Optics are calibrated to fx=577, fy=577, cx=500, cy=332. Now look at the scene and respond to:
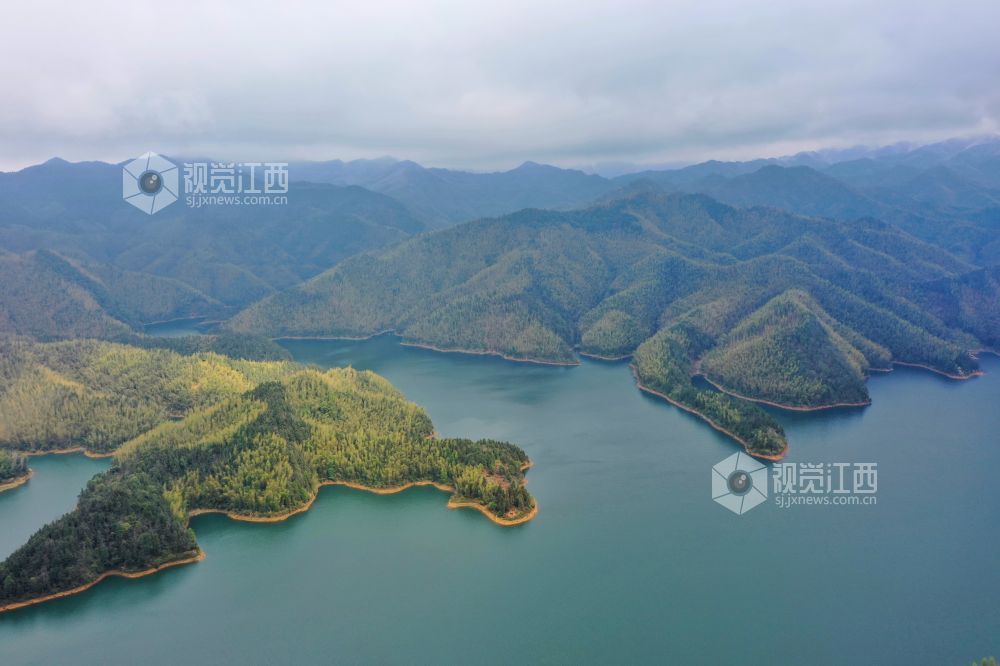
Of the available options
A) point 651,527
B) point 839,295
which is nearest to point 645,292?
point 839,295

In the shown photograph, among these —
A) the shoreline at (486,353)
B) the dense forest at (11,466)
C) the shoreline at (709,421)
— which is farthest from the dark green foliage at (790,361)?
the dense forest at (11,466)

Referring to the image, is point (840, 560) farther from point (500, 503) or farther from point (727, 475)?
point (500, 503)

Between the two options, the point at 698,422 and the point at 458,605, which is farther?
the point at 698,422

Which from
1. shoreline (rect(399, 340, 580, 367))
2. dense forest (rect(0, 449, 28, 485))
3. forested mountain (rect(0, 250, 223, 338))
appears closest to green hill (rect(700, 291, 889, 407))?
shoreline (rect(399, 340, 580, 367))

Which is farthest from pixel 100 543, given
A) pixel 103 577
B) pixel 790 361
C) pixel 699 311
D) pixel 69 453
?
pixel 699 311

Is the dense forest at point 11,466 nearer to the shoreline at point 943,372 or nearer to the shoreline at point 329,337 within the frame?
the shoreline at point 329,337

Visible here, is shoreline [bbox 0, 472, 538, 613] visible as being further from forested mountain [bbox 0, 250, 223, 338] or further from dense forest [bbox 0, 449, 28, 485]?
forested mountain [bbox 0, 250, 223, 338]
